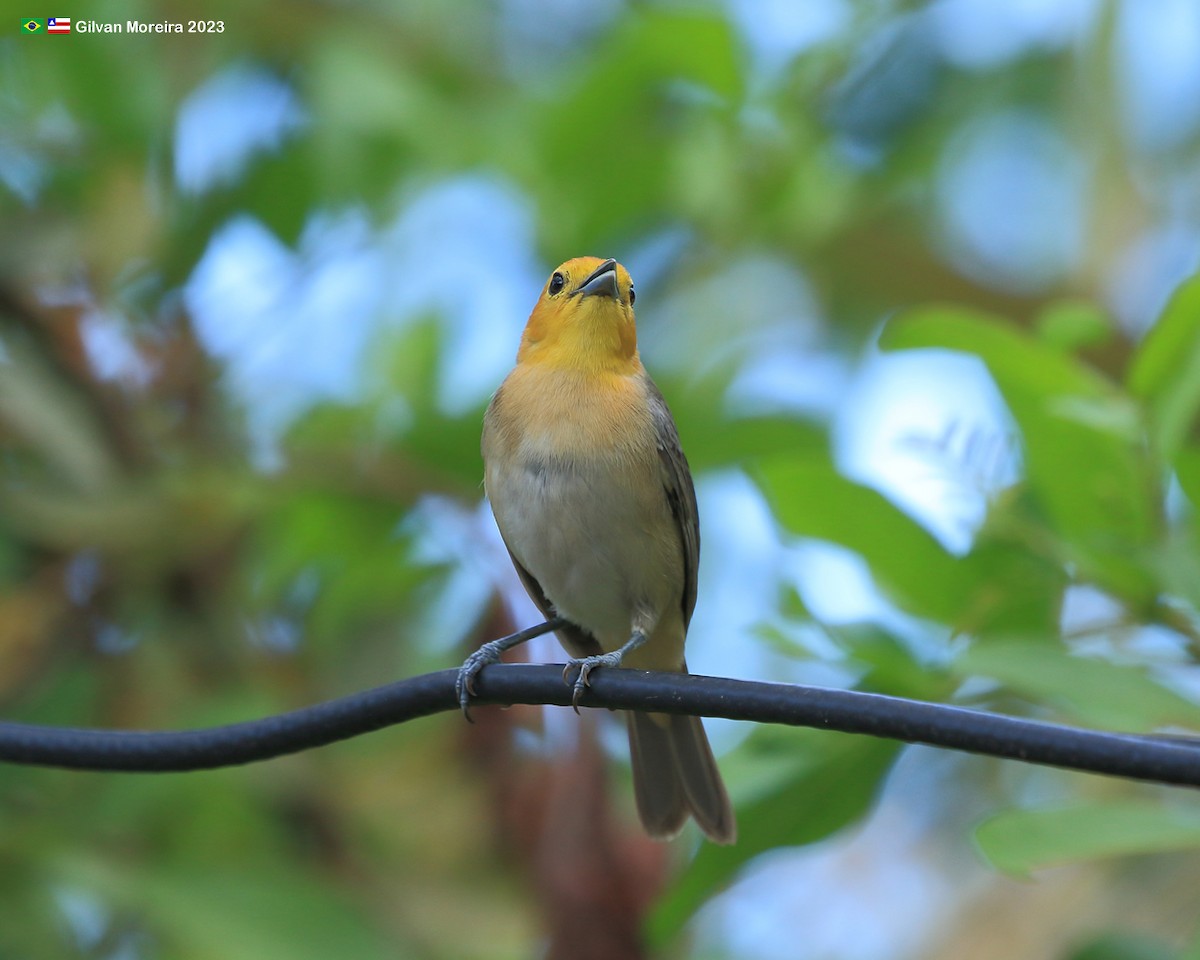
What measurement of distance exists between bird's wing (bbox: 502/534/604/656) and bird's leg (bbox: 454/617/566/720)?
0.16 ft

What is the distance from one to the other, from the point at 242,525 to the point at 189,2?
1.93 m

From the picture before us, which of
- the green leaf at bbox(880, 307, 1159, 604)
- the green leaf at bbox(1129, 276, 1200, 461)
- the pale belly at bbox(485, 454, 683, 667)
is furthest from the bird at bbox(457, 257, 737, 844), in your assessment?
the green leaf at bbox(1129, 276, 1200, 461)

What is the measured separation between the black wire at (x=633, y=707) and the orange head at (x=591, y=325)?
167 cm

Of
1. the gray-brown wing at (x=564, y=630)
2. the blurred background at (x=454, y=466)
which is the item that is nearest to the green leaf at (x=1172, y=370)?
the blurred background at (x=454, y=466)

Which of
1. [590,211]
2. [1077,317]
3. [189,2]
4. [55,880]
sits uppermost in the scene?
[189,2]

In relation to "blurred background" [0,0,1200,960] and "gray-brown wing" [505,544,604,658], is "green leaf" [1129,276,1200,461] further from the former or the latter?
"gray-brown wing" [505,544,604,658]

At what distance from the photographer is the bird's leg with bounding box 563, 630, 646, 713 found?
100 inches

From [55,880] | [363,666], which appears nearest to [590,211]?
[363,666]

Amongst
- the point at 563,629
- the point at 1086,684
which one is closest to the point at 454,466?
the point at 563,629

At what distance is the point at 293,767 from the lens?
471 centimetres

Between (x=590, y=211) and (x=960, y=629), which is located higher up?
(x=590, y=211)

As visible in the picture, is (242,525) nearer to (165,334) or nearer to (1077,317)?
(165,334)

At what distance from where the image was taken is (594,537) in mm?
3951

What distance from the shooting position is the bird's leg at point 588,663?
2.55 metres
